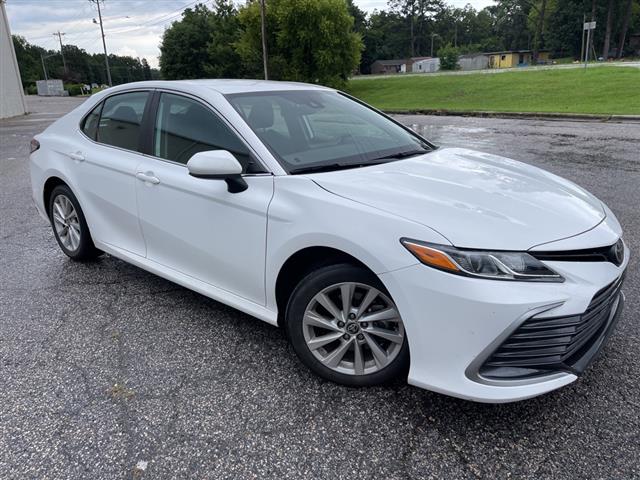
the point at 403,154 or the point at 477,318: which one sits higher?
the point at 403,154

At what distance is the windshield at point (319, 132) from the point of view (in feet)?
9.74

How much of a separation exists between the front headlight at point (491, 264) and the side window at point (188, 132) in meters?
1.31

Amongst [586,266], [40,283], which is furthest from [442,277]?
[40,283]

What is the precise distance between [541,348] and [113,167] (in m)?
3.04

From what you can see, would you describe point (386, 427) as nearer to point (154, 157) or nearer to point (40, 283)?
point (154, 157)

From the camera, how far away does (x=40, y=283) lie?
13.5 ft

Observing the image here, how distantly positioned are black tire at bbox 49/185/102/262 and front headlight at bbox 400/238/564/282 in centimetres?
316

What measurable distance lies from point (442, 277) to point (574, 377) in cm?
73

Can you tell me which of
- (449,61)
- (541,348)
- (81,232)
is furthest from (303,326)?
(449,61)

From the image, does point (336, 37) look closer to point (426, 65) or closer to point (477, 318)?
point (477, 318)

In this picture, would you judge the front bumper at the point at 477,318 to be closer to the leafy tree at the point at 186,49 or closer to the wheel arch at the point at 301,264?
the wheel arch at the point at 301,264

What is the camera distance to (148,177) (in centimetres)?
335

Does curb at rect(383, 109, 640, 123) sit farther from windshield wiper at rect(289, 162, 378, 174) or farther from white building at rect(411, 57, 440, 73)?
white building at rect(411, 57, 440, 73)

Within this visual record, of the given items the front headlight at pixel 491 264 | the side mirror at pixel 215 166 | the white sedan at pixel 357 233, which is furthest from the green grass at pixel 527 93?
the side mirror at pixel 215 166
